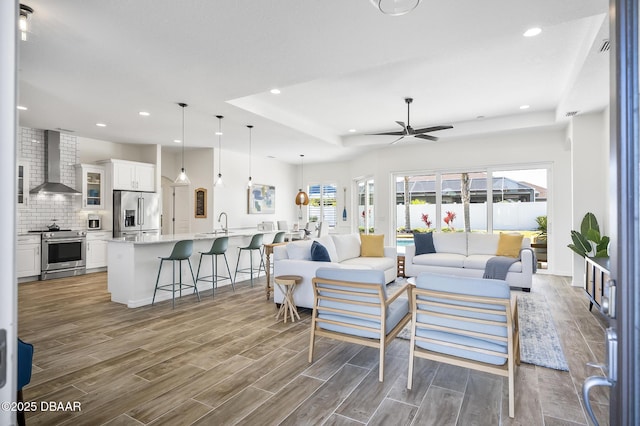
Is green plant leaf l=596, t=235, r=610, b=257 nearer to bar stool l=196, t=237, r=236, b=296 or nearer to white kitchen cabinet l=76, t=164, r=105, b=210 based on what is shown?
bar stool l=196, t=237, r=236, b=296

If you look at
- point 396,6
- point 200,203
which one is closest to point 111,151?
point 200,203

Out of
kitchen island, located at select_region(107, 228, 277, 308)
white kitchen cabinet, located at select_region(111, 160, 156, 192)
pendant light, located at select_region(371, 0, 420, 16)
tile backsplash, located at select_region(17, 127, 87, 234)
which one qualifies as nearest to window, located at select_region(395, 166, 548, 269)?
kitchen island, located at select_region(107, 228, 277, 308)

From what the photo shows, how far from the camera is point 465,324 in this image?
240 cm

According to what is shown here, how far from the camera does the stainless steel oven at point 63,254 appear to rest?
6555 millimetres

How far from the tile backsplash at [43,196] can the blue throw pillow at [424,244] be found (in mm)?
6944

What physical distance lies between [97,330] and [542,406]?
13.9 feet

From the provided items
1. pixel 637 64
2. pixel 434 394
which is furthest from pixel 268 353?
pixel 637 64

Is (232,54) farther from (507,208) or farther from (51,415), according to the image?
(507,208)

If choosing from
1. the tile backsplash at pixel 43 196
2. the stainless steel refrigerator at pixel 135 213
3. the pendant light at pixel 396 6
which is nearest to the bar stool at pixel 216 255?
the stainless steel refrigerator at pixel 135 213

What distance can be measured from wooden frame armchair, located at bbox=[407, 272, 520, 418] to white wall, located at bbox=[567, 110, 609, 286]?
465 cm

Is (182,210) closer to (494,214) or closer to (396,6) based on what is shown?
(494,214)

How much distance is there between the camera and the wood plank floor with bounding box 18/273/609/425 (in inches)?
88.4

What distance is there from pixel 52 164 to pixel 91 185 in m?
0.78

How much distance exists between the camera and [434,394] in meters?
2.50
